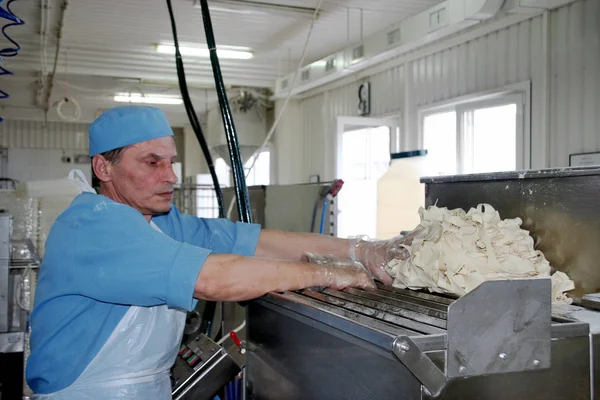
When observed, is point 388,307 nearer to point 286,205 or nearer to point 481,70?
point 286,205

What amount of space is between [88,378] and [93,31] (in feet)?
14.7

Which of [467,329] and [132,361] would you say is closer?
[467,329]

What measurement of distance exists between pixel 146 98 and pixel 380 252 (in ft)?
21.7

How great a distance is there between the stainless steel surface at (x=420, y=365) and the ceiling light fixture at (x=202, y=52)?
506 centimetres

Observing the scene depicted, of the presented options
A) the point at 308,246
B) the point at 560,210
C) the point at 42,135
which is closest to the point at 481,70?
the point at 308,246

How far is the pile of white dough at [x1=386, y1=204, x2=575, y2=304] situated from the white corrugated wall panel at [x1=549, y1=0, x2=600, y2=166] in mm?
2579

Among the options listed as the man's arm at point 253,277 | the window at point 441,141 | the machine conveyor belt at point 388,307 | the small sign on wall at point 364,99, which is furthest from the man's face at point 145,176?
the small sign on wall at point 364,99

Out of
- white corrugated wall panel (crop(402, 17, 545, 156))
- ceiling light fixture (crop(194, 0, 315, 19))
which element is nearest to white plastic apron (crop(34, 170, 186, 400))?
white corrugated wall panel (crop(402, 17, 545, 156))

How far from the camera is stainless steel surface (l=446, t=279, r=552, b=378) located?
2.73 feet

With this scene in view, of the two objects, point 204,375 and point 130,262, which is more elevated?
point 130,262

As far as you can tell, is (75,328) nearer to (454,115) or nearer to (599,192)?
(599,192)

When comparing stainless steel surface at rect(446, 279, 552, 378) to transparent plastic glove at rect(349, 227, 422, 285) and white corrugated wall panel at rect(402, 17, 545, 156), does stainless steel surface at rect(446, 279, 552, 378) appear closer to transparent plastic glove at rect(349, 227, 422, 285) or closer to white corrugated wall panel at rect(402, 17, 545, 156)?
transparent plastic glove at rect(349, 227, 422, 285)

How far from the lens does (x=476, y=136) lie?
4.50m

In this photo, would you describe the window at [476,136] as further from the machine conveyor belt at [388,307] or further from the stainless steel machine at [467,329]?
the machine conveyor belt at [388,307]
